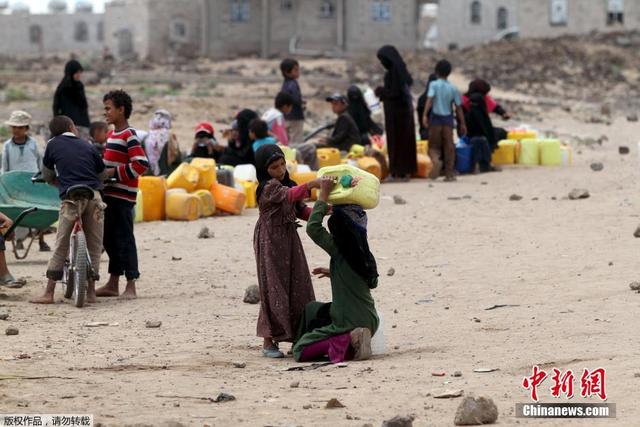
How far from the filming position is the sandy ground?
641cm

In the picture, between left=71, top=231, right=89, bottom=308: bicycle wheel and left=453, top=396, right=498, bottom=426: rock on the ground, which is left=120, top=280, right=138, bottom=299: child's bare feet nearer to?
left=71, top=231, right=89, bottom=308: bicycle wheel

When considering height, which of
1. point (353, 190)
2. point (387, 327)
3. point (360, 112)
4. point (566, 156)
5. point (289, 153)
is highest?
point (353, 190)

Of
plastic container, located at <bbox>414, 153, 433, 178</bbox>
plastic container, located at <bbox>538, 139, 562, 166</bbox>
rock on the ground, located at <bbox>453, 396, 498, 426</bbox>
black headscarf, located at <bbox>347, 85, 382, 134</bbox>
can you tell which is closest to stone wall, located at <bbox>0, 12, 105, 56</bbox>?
plastic container, located at <bbox>538, 139, 562, 166</bbox>

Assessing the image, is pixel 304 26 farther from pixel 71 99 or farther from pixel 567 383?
pixel 567 383

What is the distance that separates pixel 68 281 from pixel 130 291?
498 mm

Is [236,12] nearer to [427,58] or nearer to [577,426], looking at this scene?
[427,58]

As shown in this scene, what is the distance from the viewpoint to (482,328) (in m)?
8.48

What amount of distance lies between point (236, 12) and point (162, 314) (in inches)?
1732

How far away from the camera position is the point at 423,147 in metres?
18.7

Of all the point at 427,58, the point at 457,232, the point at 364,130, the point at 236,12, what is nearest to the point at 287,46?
the point at 236,12

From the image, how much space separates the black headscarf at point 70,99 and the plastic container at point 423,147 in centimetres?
448

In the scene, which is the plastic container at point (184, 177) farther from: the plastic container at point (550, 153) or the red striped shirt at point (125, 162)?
the plastic container at point (550, 153)

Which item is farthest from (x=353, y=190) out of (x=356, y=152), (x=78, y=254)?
(x=356, y=152)

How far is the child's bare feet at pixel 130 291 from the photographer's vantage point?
10.2 meters
